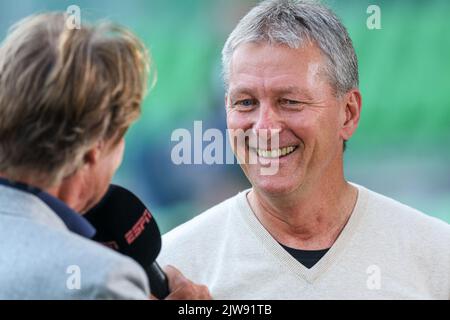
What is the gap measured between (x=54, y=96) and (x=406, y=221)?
0.99 meters

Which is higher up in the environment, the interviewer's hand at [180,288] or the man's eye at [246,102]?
the man's eye at [246,102]

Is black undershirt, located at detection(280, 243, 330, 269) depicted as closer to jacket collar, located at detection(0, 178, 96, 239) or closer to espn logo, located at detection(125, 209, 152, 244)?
espn logo, located at detection(125, 209, 152, 244)

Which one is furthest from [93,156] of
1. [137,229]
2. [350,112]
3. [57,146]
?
[350,112]

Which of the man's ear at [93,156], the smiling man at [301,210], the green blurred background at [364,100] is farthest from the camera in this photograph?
the green blurred background at [364,100]

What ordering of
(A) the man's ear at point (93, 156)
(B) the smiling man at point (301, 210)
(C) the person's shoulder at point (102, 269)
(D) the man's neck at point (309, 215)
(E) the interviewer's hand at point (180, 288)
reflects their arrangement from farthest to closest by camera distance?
(D) the man's neck at point (309, 215), (B) the smiling man at point (301, 210), (E) the interviewer's hand at point (180, 288), (A) the man's ear at point (93, 156), (C) the person's shoulder at point (102, 269)

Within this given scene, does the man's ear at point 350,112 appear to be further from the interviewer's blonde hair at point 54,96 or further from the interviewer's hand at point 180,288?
the interviewer's blonde hair at point 54,96

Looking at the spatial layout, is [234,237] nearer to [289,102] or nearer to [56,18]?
[289,102]

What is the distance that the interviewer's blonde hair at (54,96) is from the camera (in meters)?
1.23

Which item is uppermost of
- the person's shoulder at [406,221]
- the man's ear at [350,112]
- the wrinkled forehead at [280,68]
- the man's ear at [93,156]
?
the wrinkled forehead at [280,68]

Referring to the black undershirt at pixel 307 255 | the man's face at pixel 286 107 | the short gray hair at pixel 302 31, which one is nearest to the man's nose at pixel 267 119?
the man's face at pixel 286 107

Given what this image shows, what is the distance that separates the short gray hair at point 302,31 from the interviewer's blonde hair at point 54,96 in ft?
1.98

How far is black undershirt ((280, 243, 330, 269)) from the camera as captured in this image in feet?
5.97
